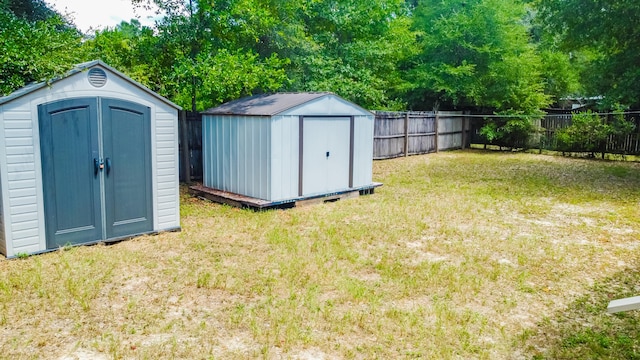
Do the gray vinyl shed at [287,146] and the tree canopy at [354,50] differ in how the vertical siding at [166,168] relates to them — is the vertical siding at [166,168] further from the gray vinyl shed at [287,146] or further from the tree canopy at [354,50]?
the gray vinyl shed at [287,146]

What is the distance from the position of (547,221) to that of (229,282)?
4849 mm

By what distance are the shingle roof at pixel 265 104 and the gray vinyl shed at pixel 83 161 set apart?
6.14 ft

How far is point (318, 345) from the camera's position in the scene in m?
3.46

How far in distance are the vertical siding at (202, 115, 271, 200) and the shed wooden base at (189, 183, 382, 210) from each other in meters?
0.13

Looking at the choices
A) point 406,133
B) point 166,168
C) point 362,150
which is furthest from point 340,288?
point 406,133

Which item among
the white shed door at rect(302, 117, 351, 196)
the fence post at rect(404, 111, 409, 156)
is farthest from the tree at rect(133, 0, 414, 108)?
the white shed door at rect(302, 117, 351, 196)

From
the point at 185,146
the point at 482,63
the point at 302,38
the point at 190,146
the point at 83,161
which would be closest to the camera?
the point at 83,161

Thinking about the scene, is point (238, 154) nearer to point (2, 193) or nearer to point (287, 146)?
point (287, 146)

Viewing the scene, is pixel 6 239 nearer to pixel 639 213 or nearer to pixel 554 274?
pixel 554 274

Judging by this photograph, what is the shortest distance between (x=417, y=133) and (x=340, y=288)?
1202cm

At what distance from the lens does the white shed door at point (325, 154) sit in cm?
793

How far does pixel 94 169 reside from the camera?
5.39 meters

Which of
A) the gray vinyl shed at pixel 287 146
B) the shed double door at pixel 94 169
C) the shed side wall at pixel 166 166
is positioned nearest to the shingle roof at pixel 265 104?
the gray vinyl shed at pixel 287 146

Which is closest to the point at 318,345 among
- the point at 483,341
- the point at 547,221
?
the point at 483,341
